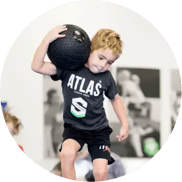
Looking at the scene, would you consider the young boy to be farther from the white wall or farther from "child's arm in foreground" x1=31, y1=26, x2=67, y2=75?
the white wall

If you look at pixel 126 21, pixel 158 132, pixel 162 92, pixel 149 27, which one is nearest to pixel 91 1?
pixel 126 21

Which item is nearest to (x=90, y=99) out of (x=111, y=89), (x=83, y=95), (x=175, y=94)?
(x=83, y=95)

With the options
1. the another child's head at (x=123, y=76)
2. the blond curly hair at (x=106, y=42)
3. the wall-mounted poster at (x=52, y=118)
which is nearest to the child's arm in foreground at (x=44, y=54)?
the blond curly hair at (x=106, y=42)

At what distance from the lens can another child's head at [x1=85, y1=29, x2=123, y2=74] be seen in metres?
1.74

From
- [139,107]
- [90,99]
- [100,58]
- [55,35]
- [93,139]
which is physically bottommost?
[93,139]

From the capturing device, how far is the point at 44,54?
1.70m

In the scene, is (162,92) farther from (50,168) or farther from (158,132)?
(50,168)

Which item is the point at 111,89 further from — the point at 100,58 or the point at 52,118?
the point at 52,118

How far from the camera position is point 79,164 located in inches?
86.4

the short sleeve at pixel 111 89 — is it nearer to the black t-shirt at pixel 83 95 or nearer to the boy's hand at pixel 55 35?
the black t-shirt at pixel 83 95

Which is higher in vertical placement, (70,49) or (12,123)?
(70,49)

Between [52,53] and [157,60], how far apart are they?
890 millimetres

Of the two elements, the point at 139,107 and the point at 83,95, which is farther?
the point at 139,107

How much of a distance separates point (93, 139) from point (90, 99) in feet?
0.73
